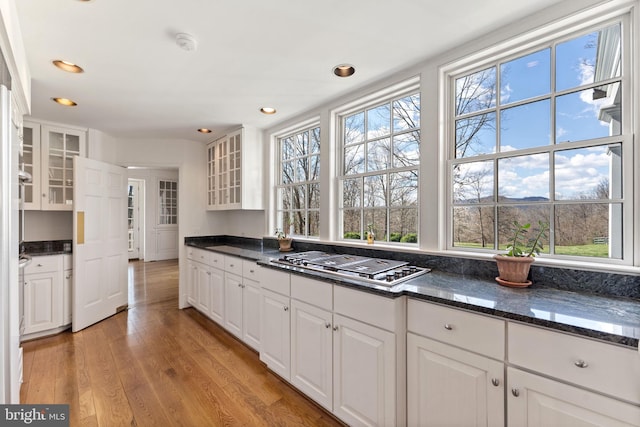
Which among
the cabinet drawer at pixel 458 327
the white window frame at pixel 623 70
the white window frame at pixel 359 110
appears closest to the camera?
the cabinet drawer at pixel 458 327

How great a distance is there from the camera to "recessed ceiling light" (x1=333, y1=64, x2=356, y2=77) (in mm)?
2170

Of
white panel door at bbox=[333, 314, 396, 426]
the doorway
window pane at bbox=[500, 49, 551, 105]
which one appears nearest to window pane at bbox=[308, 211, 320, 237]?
white panel door at bbox=[333, 314, 396, 426]

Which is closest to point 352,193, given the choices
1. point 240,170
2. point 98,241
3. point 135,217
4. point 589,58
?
point 240,170

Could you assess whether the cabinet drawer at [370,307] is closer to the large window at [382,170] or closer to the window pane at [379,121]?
the large window at [382,170]

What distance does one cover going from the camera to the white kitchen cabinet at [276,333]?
7.07ft

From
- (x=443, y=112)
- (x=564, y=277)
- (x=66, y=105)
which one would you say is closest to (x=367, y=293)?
(x=564, y=277)

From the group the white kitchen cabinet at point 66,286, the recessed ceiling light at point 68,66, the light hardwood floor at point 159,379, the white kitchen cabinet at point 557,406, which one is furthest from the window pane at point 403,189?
the white kitchen cabinet at point 66,286

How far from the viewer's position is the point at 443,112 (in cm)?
207

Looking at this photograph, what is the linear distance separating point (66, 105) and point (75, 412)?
8.93 feet

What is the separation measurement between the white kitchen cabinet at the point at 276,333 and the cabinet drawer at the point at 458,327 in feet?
3.25

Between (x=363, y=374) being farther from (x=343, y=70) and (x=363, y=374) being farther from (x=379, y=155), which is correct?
(x=343, y=70)

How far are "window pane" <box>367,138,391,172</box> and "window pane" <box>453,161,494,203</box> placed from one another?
0.61 metres

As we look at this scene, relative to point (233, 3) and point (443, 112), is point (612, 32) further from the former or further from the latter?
point (233, 3)

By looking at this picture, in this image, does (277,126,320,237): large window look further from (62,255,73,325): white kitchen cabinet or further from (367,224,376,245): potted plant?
(62,255,73,325): white kitchen cabinet
